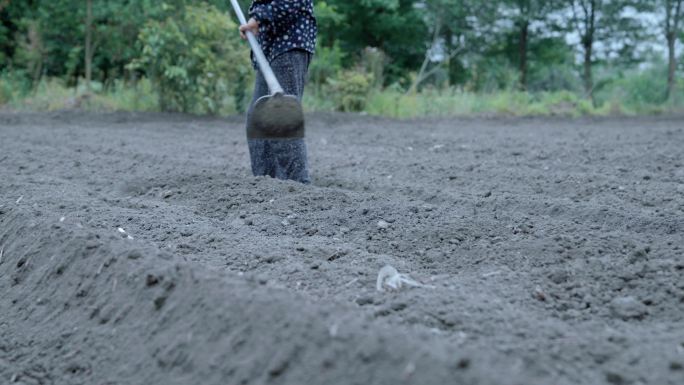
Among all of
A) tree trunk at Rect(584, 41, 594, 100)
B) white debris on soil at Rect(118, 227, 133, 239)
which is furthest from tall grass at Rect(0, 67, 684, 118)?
white debris on soil at Rect(118, 227, 133, 239)

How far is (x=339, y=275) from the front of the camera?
268 centimetres

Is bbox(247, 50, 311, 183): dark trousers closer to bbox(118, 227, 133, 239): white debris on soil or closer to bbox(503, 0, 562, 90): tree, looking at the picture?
bbox(118, 227, 133, 239): white debris on soil

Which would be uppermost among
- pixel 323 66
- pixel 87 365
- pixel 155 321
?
pixel 323 66

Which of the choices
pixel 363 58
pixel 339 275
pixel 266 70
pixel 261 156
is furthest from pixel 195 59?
pixel 339 275

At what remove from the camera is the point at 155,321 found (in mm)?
2289

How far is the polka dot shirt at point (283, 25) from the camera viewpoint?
14.3 feet

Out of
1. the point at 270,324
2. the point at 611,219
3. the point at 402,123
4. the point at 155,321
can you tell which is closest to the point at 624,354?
the point at 270,324

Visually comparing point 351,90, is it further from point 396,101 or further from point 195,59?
point 195,59

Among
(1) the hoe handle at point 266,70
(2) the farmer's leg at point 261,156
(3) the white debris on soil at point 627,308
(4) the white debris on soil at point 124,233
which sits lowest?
(3) the white debris on soil at point 627,308

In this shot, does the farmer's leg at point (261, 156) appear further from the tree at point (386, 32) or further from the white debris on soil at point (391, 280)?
the tree at point (386, 32)

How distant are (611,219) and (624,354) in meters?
1.86

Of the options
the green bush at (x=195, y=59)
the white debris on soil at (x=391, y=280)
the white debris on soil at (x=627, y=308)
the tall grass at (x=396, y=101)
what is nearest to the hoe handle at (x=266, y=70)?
the white debris on soil at (x=391, y=280)

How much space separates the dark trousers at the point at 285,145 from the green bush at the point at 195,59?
5205mm

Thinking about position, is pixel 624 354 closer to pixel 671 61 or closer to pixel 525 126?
pixel 525 126
